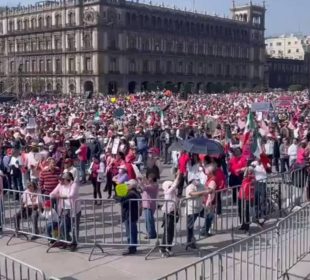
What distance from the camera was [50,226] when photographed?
30.6ft

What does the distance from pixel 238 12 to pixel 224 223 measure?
102101mm

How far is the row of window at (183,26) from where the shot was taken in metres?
81.9

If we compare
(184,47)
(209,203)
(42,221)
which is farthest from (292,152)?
(184,47)

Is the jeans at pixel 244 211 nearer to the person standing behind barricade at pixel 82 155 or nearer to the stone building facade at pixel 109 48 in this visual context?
the person standing behind barricade at pixel 82 155

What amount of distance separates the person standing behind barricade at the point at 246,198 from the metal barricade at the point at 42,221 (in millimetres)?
2939

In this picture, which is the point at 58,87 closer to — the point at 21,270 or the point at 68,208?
the point at 68,208

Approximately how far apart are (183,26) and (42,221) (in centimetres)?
8284

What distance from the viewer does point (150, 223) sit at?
30.0 ft

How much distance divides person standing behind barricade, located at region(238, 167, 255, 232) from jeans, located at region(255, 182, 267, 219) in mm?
218

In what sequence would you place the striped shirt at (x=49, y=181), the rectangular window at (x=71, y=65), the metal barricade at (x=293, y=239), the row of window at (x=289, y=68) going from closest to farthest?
the metal barricade at (x=293, y=239), the striped shirt at (x=49, y=181), the rectangular window at (x=71, y=65), the row of window at (x=289, y=68)

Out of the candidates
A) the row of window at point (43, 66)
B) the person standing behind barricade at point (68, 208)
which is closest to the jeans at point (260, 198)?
the person standing behind barricade at point (68, 208)

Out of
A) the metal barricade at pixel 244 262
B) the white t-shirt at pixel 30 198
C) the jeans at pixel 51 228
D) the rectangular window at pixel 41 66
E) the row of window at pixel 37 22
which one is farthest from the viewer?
the rectangular window at pixel 41 66

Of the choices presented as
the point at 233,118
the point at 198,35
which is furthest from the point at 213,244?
the point at 198,35

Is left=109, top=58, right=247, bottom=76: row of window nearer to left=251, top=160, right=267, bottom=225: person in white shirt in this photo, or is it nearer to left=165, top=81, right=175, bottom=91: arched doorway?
left=165, top=81, right=175, bottom=91: arched doorway
